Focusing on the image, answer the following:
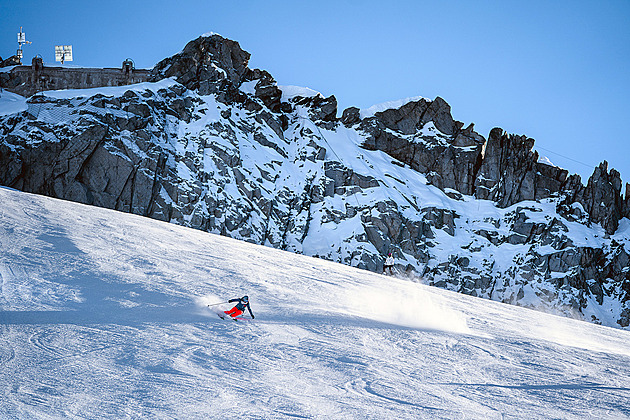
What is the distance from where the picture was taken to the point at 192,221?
69.5m

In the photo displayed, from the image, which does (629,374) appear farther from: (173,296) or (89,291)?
(89,291)

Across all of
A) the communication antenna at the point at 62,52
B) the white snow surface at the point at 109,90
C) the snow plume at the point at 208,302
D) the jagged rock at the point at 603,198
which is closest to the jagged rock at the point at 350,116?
the white snow surface at the point at 109,90

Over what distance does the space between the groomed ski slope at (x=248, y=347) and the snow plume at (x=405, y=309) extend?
0.29 ft

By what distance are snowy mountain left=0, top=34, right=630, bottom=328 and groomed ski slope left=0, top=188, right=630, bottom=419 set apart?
56448 millimetres

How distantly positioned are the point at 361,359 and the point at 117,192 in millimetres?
64514

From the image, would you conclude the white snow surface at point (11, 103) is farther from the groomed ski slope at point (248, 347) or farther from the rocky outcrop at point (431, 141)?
the groomed ski slope at point (248, 347)

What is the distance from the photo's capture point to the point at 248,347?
818 centimetres

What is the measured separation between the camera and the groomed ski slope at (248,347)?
6.05 m

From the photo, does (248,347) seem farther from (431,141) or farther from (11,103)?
(431,141)

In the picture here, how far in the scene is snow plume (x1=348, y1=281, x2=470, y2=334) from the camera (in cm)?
1230

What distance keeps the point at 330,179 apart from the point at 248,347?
79.4 m

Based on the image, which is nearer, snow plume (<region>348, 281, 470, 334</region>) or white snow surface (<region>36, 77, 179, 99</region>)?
snow plume (<region>348, 281, 470, 334</region>)

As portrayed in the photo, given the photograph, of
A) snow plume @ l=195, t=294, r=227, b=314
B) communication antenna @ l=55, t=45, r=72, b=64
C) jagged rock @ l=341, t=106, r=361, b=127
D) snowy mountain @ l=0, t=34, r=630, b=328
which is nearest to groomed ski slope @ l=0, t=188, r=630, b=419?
snow plume @ l=195, t=294, r=227, b=314

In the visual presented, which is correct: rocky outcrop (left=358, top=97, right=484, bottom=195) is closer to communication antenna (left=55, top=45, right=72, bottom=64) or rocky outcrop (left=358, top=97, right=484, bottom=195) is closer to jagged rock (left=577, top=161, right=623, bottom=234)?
jagged rock (left=577, top=161, right=623, bottom=234)
